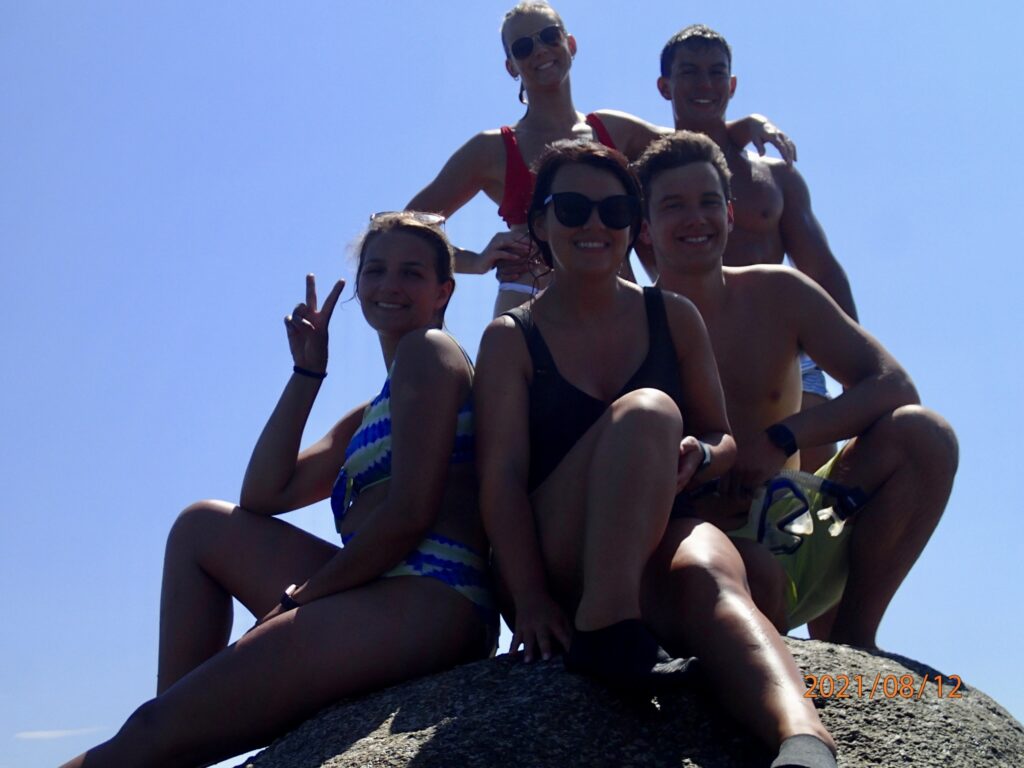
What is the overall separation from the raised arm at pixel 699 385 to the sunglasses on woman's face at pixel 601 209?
37 centimetres

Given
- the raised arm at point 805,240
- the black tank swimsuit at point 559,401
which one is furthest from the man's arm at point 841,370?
the raised arm at point 805,240

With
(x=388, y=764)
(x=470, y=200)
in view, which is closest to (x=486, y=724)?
(x=388, y=764)

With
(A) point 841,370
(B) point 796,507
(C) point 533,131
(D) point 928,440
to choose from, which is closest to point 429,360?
(B) point 796,507

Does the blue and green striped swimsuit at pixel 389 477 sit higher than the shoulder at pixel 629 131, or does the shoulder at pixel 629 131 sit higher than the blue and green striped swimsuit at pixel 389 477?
the shoulder at pixel 629 131

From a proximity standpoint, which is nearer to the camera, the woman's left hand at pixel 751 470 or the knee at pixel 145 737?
the knee at pixel 145 737

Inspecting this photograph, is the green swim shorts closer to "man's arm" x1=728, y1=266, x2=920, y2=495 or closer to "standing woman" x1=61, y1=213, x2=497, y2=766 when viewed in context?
"man's arm" x1=728, y1=266, x2=920, y2=495

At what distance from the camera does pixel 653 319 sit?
4.66m

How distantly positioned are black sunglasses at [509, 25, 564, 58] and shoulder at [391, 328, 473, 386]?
346cm

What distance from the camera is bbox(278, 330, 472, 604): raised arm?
171 inches

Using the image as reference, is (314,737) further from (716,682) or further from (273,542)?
(716,682)

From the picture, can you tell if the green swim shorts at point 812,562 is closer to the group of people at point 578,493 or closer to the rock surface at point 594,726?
the group of people at point 578,493

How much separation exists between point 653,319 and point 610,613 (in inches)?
52.1

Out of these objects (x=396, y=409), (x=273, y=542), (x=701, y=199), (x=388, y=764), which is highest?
(x=701, y=199)

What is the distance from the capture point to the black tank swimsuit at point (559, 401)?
4402 mm
